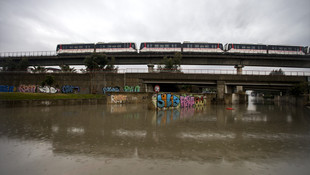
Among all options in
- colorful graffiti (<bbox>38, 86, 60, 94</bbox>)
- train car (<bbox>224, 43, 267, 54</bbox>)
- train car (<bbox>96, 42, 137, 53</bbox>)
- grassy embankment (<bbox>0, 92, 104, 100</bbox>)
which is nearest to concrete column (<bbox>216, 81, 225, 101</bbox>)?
train car (<bbox>224, 43, 267, 54</bbox>)

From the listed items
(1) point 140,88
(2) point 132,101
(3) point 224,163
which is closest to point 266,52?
(1) point 140,88

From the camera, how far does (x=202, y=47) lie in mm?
53406

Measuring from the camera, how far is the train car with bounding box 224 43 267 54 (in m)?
52.8

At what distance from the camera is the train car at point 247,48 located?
173ft

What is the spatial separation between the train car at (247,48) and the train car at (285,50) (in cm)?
239

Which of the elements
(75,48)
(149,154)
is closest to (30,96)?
(75,48)

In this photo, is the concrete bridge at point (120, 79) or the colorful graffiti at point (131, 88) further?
the concrete bridge at point (120, 79)

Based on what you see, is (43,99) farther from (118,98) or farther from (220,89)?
(220,89)

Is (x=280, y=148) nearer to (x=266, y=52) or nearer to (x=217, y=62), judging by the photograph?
(x=217, y=62)

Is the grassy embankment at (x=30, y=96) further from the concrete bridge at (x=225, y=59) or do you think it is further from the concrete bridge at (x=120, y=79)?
the concrete bridge at (x=225, y=59)

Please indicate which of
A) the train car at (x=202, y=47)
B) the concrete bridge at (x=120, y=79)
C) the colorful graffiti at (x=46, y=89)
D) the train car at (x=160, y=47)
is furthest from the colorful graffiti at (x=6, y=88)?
the train car at (x=202, y=47)

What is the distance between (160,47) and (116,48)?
15053 mm

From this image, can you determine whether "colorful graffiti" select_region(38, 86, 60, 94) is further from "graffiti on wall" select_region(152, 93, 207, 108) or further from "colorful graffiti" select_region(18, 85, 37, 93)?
"graffiti on wall" select_region(152, 93, 207, 108)

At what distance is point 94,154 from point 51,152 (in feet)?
6.92
